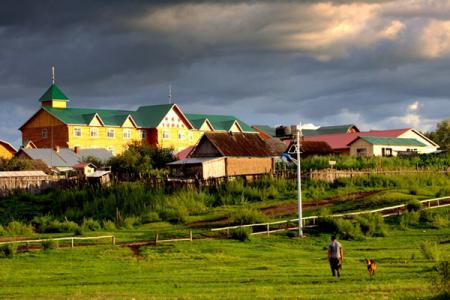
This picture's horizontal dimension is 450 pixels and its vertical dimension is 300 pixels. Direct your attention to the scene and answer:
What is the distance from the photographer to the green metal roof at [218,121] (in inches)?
4739

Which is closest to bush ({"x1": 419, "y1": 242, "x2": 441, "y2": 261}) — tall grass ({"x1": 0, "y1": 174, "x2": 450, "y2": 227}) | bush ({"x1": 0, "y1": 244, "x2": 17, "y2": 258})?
bush ({"x1": 0, "y1": 244, "x2": 17, "y2": 258})

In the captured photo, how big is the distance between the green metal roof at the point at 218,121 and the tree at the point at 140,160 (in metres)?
30.4

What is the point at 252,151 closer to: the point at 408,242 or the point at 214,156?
the point at 214,156

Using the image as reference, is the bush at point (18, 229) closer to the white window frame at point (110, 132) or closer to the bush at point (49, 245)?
the bush at point (49, 245)

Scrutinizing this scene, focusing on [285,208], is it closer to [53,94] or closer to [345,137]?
[345,137]

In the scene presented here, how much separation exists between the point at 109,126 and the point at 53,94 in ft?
38.3

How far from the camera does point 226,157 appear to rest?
69000 mm

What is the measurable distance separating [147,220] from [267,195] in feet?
34.6

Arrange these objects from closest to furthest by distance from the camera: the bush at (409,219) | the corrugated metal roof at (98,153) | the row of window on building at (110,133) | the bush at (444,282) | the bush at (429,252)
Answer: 1. the bush at (444,282)
2. the bush at (429,252)
3. the bush at (409,219)
4. the corrugated metal roof at (98,153)
5. the row of window on building at (110,133)

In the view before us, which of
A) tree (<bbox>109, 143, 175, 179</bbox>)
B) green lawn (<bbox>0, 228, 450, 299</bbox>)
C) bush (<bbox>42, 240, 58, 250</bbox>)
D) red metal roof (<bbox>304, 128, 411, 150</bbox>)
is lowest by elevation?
green lawn (<bbox>0, 228, 450, 299</bbox>)

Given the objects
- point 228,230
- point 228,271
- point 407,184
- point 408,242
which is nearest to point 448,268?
point 228,271

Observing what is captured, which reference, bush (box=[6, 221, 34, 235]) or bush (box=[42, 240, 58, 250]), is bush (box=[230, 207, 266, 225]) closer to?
bush (box=[6, 221, 34, 235])

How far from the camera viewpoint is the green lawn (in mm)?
23906

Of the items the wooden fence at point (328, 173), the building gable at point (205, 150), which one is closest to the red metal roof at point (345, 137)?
the building gable at point (205, 150)
